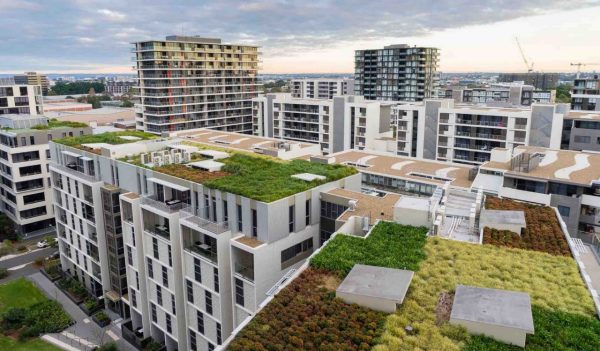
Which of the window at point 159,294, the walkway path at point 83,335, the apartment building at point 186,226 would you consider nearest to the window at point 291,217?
the apartment building at point 186,226

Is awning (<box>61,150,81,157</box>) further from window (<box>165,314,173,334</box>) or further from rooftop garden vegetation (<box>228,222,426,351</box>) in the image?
rooftop garden vegetation (<box>228,222,426,351</box>)

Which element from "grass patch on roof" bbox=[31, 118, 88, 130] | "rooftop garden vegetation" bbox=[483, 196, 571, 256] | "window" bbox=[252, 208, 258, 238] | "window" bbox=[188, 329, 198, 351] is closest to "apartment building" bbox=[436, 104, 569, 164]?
"rooftop garden vegetation" bbox=[483, 196, 571, 256]

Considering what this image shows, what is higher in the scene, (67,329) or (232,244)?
(232,244)

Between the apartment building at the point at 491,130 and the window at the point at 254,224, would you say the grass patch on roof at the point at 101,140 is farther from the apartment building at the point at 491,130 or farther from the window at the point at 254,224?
the apartment building at the point at 491,130

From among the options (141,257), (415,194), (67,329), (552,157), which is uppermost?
(552,157)

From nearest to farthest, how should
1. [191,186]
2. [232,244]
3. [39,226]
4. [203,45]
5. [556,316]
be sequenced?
[556,316]
[232,244]
[191,186]
[39,226]
[203,45]

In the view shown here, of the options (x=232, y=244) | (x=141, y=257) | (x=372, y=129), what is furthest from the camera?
(x=372, y=129)

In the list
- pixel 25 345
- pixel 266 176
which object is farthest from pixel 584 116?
pixel 25 345

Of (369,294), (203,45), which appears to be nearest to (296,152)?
(369,294)

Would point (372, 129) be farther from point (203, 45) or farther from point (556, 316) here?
point (556, 316)
